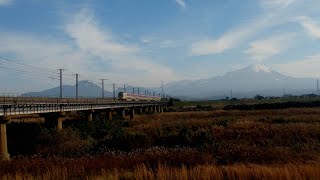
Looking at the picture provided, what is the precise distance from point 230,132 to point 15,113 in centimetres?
1927

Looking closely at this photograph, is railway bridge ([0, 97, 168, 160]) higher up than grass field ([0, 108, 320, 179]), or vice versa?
railway bridge ([0, 97, 168, 160])

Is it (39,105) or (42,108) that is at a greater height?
(39,105)

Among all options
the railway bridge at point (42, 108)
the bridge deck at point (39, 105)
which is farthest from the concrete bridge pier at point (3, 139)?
the bridge deck at point (39, 105)

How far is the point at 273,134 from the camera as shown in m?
38.8

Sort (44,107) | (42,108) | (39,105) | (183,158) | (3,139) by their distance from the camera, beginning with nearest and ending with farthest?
(183,158) → (3,139) → (39,105) → (42,108) → (44,107)

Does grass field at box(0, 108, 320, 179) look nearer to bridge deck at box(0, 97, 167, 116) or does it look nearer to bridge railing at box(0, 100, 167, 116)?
bridge railing at box(0, 100, 167, 116)

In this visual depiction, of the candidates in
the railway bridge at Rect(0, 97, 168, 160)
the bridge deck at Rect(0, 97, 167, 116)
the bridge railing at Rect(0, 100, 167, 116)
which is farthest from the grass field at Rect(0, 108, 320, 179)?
the railway bridge at Rect(0, 97, 168, 160)

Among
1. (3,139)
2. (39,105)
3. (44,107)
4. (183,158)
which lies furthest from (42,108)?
(183,158)

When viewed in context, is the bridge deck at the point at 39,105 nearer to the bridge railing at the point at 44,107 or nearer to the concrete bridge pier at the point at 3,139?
the bridge railing at the point at 44,107

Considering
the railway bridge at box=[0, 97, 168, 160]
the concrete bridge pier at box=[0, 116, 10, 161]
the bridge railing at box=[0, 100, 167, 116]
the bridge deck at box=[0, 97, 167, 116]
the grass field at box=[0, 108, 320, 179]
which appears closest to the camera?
the grass field at box=[0, 108, 320, 179]

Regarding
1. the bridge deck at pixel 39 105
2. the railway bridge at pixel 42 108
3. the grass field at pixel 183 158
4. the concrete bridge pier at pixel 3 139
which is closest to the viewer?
the grass field at pixel 183 158

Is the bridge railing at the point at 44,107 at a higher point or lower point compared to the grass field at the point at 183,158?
higher

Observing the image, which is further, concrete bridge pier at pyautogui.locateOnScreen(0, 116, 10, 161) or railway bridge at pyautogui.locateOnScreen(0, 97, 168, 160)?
railway bridge at pyautogui.locateOnScreen(0, 97, 168, 160)

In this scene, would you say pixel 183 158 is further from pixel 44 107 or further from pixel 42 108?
pixel 44 107
